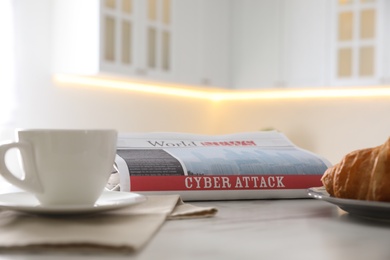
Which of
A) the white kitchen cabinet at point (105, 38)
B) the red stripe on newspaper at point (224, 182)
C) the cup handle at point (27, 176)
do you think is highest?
the white kitchen cabinet at point (105, 38)

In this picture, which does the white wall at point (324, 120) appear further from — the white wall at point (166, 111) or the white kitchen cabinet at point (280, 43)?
the white kitchen cabinet at point (280, 43)

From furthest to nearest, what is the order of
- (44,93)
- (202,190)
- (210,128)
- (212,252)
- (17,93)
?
(210,128) < (44,93) < (17,93) < (202,190) < (212,252)

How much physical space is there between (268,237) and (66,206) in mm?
203

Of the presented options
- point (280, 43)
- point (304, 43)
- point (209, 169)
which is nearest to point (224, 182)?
point (209, 169)

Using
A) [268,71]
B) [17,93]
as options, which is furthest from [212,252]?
[268,71]

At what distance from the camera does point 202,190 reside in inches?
33.1

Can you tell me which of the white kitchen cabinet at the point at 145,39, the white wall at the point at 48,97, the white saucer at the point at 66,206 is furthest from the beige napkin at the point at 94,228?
the white kitchen cabinet at the point at 145,39

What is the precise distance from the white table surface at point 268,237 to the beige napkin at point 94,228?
0.01 meters

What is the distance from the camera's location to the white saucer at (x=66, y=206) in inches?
22.7

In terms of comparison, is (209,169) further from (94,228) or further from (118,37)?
(118,37)

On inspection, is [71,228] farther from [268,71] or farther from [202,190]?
[268,71]

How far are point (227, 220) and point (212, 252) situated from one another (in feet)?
0.58

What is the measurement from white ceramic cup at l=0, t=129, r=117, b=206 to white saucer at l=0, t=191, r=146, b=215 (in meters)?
0.02

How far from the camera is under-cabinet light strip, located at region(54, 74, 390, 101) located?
3229 millimetres
